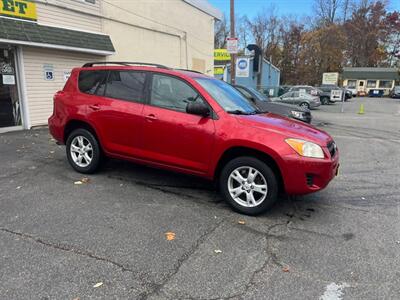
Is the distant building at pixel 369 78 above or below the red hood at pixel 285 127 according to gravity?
above

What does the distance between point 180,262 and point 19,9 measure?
9424mm

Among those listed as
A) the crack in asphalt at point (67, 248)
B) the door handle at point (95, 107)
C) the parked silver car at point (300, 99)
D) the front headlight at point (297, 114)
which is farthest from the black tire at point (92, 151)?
the parked silver car at point (300, 99)

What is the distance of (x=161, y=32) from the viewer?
16391 millimetres

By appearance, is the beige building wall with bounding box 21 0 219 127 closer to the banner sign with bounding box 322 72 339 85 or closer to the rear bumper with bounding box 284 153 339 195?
the rear bumper with bounding box 284 153 339 195

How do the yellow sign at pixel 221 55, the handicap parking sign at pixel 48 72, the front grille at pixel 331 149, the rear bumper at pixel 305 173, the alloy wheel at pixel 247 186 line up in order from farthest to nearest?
the yellow sign at pixel 221 55
the handicap parking sign at pixel 48 72
the front grille at pixel 331 149
the alloy wheel at pixel 247 186
the rear bumper at pixel 305 173

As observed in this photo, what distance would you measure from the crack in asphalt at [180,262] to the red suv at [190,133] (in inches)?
25.3

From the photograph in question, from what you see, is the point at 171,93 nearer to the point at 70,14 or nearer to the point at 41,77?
the point at 41,77

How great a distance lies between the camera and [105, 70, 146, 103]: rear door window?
5.39m

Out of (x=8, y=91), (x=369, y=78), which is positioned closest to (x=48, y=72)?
(x=8, y=91)

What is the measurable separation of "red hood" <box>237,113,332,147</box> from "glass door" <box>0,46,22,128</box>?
Answer: 320 inches

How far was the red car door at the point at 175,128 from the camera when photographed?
4730mm

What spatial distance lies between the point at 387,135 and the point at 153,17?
34.7ft

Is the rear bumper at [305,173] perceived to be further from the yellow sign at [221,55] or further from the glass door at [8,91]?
the yellow sign at [221,55]

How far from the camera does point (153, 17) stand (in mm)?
15680
